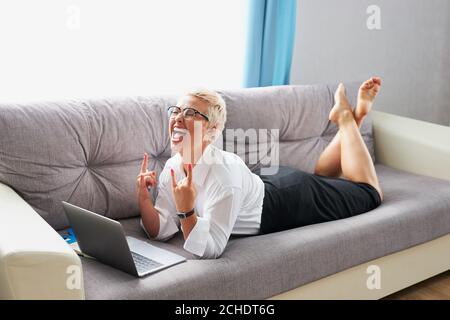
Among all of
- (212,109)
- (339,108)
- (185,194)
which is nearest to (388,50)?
(339,108)

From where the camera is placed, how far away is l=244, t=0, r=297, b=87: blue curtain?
316 cm

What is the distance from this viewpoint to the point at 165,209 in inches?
89.4

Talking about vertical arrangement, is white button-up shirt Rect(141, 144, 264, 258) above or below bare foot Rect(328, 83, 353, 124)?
below

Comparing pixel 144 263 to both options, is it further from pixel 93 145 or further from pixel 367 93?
pixel 367 93

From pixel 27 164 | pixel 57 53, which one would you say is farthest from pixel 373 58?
pixel 27 164

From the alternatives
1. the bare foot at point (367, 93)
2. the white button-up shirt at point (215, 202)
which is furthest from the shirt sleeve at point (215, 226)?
the bare foot at point (367, 93)

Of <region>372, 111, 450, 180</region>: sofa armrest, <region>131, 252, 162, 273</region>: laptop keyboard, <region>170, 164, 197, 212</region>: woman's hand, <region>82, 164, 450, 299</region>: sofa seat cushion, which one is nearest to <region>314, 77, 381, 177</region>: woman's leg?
<region>82, 164, 450, 299</region>: sofa seat cushion

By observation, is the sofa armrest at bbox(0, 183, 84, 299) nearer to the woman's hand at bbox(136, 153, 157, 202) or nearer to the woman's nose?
the woman's hand at bbox(136, 153, 157, 202)

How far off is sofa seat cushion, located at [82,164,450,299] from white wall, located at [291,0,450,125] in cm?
108

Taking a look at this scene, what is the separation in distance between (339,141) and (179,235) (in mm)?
893

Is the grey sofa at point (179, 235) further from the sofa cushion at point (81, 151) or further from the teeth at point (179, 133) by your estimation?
the teeth at point (179, 133)

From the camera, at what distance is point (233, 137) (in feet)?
8.87

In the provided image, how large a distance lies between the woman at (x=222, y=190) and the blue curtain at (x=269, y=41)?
25.4 inches

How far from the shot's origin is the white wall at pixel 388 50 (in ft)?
11.9
